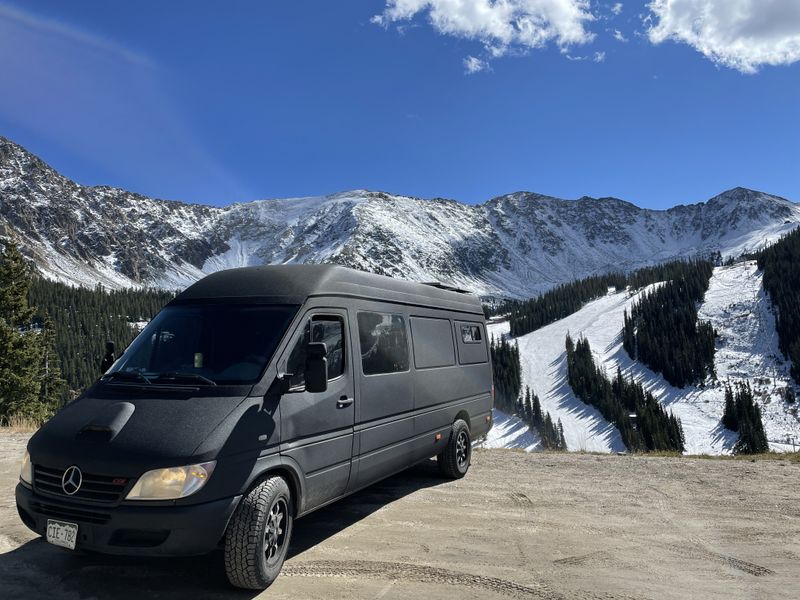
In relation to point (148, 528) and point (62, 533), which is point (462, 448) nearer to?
point (148, 528)

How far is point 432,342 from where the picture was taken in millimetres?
8734

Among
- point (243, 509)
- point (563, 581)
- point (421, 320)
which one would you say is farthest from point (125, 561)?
point (421, 320)

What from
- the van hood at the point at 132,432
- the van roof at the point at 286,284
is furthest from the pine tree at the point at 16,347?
the van hood at the point at 132,432

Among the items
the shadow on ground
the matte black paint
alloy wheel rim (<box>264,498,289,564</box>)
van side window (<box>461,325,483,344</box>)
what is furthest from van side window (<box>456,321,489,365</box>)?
alloy wheel rim (<box>264,498,289,564</box>)

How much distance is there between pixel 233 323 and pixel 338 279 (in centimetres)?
142

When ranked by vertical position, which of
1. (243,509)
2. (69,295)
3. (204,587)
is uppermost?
(69,295)

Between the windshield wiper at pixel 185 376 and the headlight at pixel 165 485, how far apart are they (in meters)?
0.98

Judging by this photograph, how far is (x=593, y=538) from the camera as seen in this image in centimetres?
644

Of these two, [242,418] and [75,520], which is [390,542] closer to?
[242,418]

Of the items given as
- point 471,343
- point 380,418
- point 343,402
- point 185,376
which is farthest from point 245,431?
point 471,343

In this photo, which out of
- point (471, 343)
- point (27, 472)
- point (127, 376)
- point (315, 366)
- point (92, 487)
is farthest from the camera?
point (471, 343)

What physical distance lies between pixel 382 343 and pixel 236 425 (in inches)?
110

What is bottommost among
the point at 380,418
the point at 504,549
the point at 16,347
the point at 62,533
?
the point at 504,549

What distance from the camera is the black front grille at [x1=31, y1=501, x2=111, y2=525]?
4367 mm
